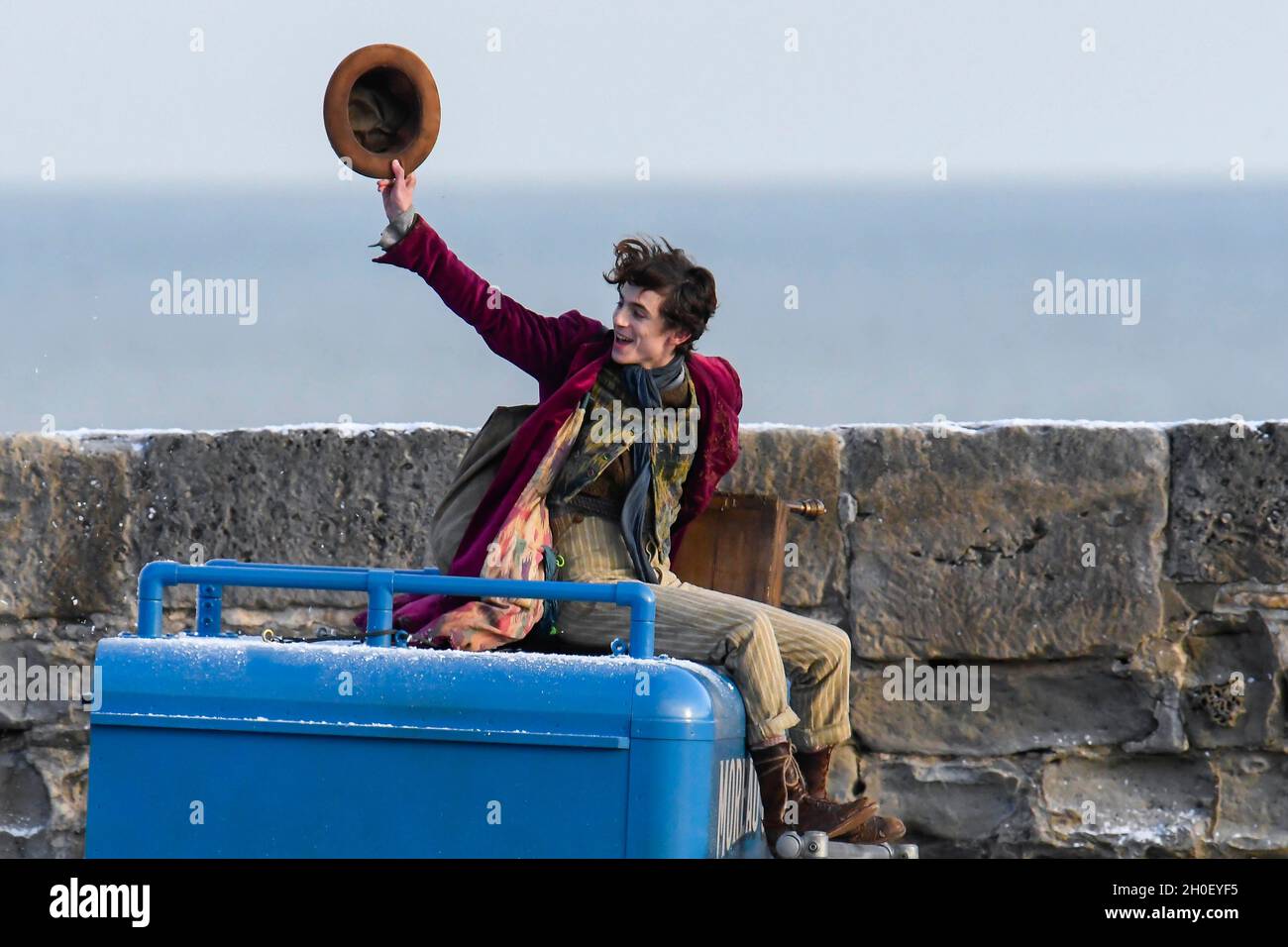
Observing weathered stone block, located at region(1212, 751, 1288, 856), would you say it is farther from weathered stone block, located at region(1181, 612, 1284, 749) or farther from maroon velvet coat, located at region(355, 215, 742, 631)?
maroon velvet coat, located at region(355, 215, 742, 631)

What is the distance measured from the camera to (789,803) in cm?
357

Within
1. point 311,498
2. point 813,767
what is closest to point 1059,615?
point 813,767

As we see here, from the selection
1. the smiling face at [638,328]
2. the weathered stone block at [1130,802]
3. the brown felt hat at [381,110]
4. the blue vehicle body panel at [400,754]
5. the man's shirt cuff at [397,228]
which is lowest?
Answer: the weathered stone block at [1130,802]

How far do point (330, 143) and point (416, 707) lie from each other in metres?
1.18

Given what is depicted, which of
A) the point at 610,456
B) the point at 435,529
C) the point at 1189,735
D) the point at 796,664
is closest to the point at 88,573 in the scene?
the point at 435,529

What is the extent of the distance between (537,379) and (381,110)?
2.28 feet

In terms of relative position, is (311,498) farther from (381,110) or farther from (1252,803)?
(1252,803)

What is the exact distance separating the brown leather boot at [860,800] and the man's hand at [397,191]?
56.9 inches

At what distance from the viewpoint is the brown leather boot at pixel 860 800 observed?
3.72 metres

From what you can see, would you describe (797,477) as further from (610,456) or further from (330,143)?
(330,143)

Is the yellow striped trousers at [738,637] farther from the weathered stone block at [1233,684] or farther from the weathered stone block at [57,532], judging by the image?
the weathered stone block at [57,532]

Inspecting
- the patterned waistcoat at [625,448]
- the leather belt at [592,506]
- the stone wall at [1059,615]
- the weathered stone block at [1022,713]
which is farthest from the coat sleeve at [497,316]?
the weathered stone block at [1022,713]

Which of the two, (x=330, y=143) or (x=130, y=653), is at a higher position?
(x=330, y=143)

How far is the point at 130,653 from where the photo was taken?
3.36m
